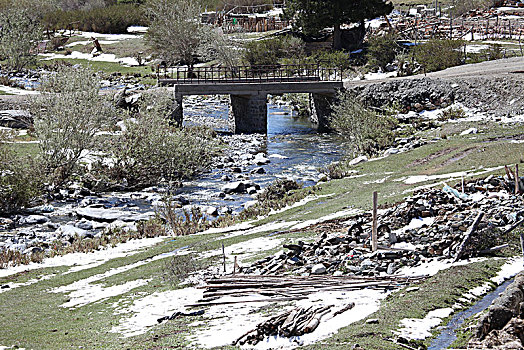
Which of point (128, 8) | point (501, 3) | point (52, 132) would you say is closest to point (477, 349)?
point (52, 132)

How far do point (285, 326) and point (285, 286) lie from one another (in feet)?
7.95

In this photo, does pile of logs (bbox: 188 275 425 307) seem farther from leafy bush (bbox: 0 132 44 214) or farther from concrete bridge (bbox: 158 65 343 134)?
concrete bridge (bbox: 158 65 343 134)

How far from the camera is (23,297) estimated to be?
15594mm

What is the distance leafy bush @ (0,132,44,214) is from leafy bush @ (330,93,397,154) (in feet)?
52.7

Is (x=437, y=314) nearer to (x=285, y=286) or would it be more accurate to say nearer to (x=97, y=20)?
(x=285, y=286)

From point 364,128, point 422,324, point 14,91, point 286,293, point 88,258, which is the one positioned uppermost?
point 14,91

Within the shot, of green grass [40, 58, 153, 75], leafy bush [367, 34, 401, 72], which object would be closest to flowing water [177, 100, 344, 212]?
leafy bush [367, 34, 401, 72]

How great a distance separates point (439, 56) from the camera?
50031mm

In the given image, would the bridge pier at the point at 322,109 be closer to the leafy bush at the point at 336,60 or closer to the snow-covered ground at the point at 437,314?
the leafy bush at the point at 336,60

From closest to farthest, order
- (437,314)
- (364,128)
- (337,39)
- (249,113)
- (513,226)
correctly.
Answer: (437,314)
(513,226)
(364,128)
(249,113)
(337,39)

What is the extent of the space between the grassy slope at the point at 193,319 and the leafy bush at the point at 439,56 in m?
23.1

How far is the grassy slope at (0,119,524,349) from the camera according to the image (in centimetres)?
1074

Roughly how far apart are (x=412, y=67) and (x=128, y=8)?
59.3m

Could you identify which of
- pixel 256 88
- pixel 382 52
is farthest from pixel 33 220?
pixel 382 52
